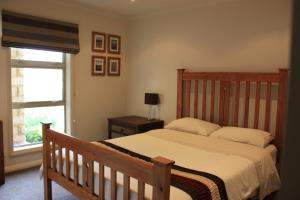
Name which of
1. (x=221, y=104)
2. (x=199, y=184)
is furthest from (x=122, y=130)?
(x=199, y=184)

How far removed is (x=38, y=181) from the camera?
10.1 feet

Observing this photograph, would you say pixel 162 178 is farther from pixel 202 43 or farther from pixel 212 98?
pixel 202 43

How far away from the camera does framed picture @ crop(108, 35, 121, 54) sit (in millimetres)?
4277

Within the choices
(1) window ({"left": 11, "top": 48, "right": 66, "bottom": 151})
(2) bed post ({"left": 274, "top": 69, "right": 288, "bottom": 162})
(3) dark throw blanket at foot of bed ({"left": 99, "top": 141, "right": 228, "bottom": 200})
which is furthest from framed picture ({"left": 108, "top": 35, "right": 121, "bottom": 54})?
(3) dark throw blanket at foot of bed ({"left": 99, "top": 141, "right": 228, "bottom": 200})

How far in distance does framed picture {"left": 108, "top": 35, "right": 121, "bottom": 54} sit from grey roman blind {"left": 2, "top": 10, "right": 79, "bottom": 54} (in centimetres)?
65

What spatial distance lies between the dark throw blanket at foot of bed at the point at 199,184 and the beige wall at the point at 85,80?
2.43 meters

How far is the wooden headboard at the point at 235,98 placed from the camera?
2.89m

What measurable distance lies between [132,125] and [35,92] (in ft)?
4.84

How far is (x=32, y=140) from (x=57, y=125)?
1.38 ft

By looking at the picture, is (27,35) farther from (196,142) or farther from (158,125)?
(196,142)

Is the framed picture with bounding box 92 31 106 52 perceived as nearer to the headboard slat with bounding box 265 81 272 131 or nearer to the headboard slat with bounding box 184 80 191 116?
the headboard slat with bounding box 184 80 191 116

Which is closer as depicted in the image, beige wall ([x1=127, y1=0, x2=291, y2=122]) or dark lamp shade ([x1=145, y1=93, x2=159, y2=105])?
beige wall ([x1=127, y1=0, x2=291, y2=122])

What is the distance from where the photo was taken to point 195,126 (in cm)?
324

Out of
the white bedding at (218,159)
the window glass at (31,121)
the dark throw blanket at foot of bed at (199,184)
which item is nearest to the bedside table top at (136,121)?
the white bedding at (218,159)
